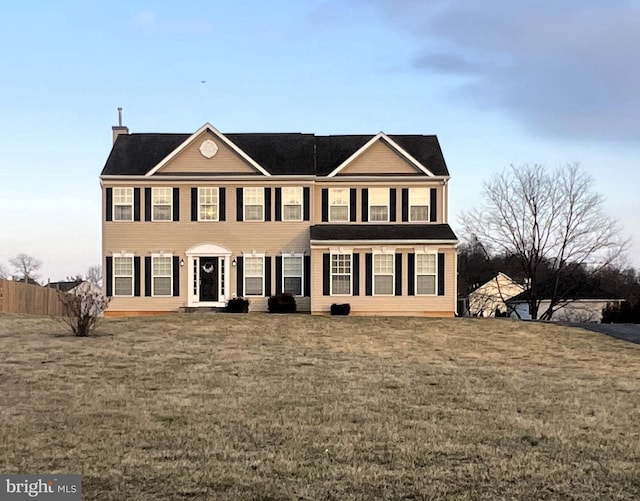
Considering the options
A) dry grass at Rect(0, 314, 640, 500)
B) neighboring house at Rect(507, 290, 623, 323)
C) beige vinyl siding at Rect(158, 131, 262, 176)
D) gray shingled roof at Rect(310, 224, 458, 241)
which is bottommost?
neighboring house at Rect(507, 290, 623, 323)

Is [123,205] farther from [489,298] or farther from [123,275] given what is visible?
[489,298]

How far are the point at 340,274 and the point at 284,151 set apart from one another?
631 centimetres

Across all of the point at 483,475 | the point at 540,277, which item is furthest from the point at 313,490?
the point at 540,277

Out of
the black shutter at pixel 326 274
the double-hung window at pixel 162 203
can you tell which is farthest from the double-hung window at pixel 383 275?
the double-hung window at pixel 162 203

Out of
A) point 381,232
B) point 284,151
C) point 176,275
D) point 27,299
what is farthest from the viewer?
point 27,299

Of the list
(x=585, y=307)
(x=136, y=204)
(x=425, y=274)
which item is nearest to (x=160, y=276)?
(x=136, y=204)

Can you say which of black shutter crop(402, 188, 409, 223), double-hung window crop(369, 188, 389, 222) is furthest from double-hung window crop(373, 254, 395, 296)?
black shutter crop(402, 188, 409, 223)

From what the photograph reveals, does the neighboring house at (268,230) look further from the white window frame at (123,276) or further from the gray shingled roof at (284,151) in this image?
the gray shingled roof at (284,151)

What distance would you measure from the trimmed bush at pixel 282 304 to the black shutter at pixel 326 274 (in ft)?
4.40

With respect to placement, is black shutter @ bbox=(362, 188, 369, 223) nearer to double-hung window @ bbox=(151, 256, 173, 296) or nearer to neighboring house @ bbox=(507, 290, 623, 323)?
double-hung window @ bbox=(151, 256, 173, 296)

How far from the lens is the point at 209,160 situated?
30156mm

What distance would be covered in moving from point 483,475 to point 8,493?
14.6 feet

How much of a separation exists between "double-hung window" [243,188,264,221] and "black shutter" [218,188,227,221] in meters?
0.82

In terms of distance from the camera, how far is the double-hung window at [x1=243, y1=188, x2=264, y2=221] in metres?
30.0
